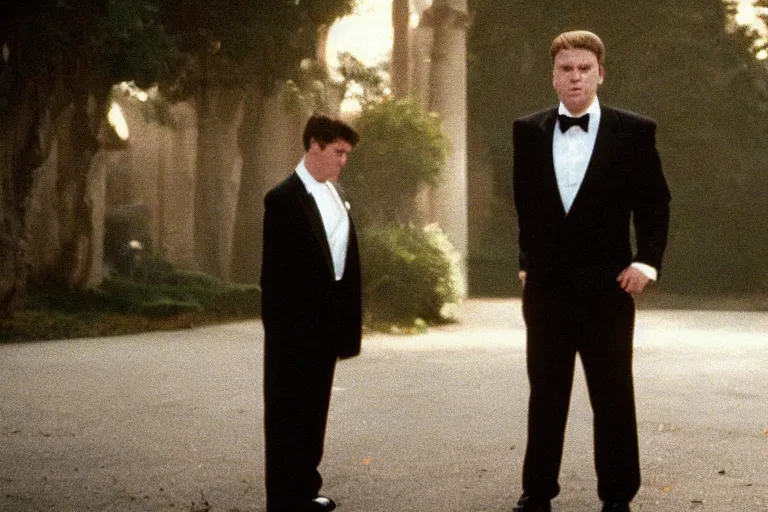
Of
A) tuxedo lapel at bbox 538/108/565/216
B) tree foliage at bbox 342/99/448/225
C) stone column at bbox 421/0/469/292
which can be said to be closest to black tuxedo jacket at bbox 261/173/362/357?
tuxedo lapel at bbox 538/108/565/216

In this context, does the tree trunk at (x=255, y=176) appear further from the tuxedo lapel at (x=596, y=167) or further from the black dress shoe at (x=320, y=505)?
the tuxedo lapel at (x=596, y=167)

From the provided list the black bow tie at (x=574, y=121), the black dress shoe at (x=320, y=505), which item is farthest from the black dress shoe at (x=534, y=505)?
the black bow tie at (x=574, y=121)

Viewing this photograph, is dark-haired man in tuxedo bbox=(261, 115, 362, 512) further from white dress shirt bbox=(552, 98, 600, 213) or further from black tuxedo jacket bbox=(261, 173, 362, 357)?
white dress shirt bbox=(552, 98, 600, 213)

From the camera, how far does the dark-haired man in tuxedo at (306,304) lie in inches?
220

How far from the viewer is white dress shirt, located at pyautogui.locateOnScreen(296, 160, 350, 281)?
5652 millimetres

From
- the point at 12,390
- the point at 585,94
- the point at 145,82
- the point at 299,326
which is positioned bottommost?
the point at 12,390

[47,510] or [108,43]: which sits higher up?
[108,43]

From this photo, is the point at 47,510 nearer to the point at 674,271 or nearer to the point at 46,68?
the point at 46,68

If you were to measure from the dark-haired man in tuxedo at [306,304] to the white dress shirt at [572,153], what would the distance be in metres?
0.81

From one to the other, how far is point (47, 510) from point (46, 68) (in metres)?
12.6

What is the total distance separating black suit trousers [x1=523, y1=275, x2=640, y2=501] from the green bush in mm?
14185

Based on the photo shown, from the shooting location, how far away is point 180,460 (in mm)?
7645

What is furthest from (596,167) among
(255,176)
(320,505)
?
(255,176)

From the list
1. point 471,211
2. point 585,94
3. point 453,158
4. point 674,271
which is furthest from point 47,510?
point 471,211
